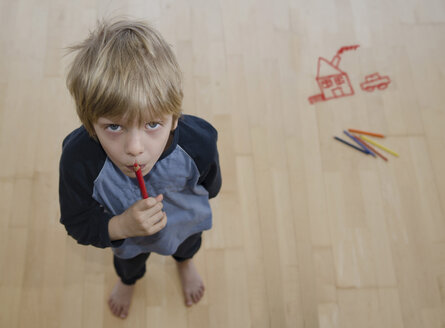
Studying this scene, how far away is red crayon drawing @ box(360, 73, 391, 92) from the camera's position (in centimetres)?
146

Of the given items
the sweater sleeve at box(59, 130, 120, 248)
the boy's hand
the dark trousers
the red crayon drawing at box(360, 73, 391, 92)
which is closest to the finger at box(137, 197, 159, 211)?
the boy's hand

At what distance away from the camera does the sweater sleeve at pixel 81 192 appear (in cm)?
70

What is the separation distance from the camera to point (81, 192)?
0.72 metres

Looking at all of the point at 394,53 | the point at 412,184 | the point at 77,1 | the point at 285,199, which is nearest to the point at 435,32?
the point at 394,53

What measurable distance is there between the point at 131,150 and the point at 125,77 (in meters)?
0.11

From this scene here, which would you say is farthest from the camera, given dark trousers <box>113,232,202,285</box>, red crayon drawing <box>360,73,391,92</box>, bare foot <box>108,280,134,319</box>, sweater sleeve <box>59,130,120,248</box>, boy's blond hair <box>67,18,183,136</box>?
red crayon drawing <box>360,73,391,92</box>

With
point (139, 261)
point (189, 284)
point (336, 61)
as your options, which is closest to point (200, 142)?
point (139, 261)

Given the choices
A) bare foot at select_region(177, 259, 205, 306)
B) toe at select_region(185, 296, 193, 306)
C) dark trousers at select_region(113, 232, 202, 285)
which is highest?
dark trousers at select_region(113, 232, 202, 285)

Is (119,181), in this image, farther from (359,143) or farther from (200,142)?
(359,143)

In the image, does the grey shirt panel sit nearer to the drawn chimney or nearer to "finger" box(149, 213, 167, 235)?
"finger" box(149, 213, 167, 235)

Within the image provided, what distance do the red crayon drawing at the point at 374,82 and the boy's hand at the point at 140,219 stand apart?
1.04m

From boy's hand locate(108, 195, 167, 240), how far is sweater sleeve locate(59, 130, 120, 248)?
31 millimetres

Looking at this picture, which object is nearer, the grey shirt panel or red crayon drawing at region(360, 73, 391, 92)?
the grey shirt panel

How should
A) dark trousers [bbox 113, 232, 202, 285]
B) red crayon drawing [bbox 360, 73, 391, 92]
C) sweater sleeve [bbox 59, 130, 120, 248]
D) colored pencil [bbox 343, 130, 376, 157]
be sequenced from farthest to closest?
red crayon drawing [bbox 360, 73, 391, 92] → colored pencil [bbox 343, 130, 376, 157] → dark trousers [bbox 113, 232, 202, 285] → sweater sleeve [bbox 59, 130, 120, 248]
